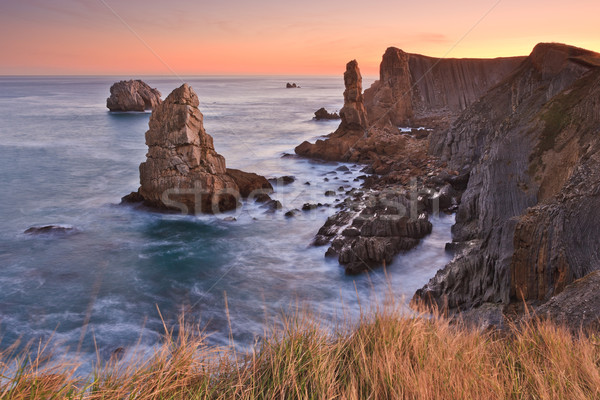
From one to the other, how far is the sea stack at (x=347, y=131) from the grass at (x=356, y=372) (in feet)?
109

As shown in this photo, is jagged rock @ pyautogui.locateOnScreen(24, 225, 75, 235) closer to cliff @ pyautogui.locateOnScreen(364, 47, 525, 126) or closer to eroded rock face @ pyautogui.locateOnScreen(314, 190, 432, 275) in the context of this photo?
eroded rock face @ pyautogui.locateOnScreen(314, 190, 432, 275)

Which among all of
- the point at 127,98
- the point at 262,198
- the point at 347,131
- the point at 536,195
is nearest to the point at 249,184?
the point at 262,198

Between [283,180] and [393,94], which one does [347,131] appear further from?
[393,94]

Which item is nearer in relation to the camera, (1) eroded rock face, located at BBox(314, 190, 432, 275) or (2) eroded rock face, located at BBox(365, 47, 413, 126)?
(1) eroded rock face, located at BBox(314, 190, 432, 275)

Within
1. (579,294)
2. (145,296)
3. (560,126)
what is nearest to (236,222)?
(145,296)

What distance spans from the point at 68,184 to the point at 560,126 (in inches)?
1222

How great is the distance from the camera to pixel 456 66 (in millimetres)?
72125

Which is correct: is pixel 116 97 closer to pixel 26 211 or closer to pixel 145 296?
pixel 26 211

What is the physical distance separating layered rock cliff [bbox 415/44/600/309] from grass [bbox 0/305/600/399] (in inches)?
84.3

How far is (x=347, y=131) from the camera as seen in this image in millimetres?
41156

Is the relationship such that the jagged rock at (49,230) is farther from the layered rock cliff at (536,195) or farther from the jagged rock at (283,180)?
the layered rock cliff at (536,195)

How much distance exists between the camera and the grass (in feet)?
12.3

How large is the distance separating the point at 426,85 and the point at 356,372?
231ft

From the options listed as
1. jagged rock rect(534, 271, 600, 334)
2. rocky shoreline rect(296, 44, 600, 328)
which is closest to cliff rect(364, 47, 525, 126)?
rocky shoreline rect(296, 44, 600, 328)
